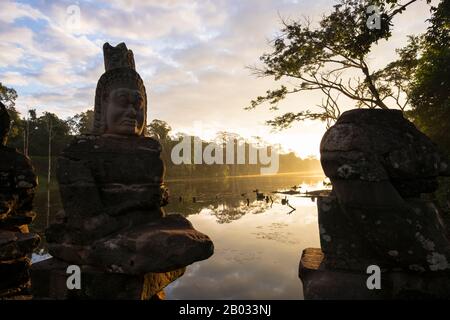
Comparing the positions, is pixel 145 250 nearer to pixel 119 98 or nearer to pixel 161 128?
pixel 119 98

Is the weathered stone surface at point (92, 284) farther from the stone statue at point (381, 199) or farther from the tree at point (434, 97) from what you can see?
the tree at point (434, 97)

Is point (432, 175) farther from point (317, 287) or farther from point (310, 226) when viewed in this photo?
point (310, 226)

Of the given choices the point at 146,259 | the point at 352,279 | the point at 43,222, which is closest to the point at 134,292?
the point at 146,259

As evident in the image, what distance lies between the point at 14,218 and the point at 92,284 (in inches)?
90.1

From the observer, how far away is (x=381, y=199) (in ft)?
8.77

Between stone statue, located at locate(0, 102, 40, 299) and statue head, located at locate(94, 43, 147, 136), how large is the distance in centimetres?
159

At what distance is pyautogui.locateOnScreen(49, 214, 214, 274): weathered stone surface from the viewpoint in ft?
10.4

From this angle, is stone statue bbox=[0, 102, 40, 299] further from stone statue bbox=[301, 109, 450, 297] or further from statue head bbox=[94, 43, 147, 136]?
stone statue bbox=[301, 109, 450, 297]

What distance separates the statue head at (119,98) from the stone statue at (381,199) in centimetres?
251

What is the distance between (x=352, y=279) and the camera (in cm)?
278

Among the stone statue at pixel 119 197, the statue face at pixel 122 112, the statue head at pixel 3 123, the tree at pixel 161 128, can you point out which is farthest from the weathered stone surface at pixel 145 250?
the tree at pixel 161 128

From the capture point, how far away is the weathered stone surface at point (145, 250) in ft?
10.4

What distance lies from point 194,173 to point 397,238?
69.6 metres

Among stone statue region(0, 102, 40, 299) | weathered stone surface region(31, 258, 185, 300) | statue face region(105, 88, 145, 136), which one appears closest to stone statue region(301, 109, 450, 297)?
weathered stone surface region(31, 258, 185, 300)
